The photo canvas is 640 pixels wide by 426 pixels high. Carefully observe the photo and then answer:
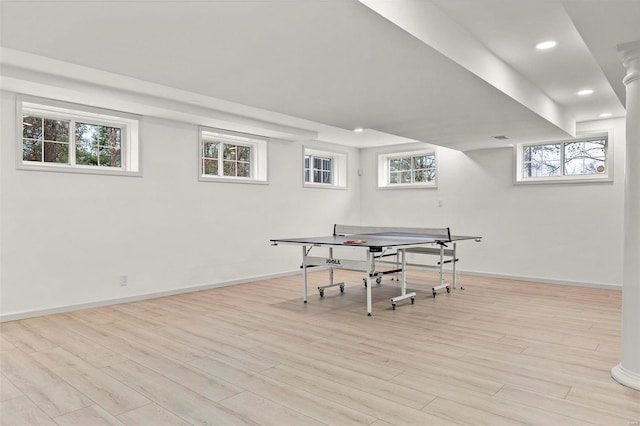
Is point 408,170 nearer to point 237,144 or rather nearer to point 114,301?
point 237,144

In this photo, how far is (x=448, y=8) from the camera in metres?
3.09

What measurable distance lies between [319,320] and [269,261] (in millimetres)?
3116

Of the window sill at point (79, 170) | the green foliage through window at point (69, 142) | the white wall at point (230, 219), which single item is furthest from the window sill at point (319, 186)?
the green foliage through window at point (69, 142)

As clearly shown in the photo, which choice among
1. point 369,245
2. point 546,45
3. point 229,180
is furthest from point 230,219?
point 546,45

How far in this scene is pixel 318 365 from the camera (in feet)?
10.7

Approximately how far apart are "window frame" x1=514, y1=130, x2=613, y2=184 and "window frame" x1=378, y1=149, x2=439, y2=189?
1571mm

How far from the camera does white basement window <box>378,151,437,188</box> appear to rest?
893cm

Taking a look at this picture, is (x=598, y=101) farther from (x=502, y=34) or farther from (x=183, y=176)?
(x=183, y=176)

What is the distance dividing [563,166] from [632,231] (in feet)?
16.2

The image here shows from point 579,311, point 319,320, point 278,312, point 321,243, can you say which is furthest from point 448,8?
point 579,311

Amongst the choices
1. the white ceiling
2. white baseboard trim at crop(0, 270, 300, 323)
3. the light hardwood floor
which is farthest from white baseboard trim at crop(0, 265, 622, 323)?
the white ceiling

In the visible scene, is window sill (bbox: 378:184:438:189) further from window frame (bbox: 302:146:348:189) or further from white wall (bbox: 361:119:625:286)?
window frame (bbox: 302:146:348:189)

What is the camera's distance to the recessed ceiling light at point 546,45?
12.2 feet

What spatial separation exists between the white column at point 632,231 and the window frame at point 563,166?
14.5ft
